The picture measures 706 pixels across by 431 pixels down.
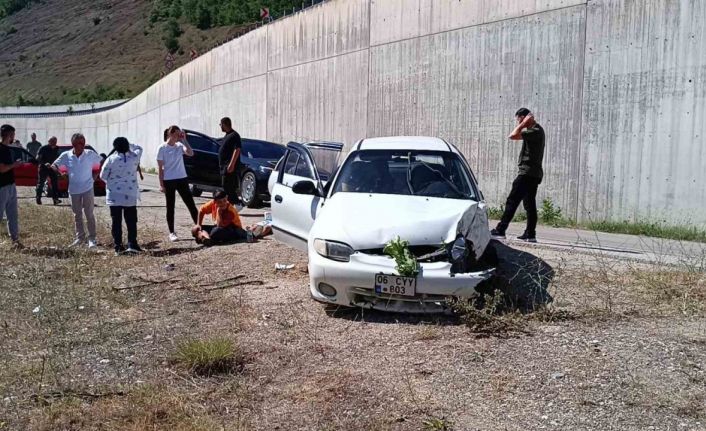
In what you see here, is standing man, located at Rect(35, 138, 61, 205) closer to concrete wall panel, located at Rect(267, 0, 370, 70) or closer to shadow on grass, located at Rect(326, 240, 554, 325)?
concrete wall panel, located at Rect(267, 0, 370, 70)

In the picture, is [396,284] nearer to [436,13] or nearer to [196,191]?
[436,13]

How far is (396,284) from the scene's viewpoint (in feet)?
19.9

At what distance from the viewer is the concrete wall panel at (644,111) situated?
37.0 ft

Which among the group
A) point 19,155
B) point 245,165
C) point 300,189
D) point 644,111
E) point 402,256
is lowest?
point 402,256

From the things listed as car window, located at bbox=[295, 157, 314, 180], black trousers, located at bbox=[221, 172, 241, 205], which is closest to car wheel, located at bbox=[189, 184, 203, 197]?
black trousers, located at bbox=[221, 172, 241, 205]

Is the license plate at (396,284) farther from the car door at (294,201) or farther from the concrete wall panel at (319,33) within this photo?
the concrete wall panel at (319,33)

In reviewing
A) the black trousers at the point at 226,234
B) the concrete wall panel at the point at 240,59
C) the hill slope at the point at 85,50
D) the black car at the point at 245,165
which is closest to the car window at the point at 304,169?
the black trousers at the point at 226,234

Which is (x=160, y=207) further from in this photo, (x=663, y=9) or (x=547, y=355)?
(x=547, y=355)

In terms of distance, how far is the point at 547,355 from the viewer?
5.32 m

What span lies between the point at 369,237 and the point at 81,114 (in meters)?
53.6

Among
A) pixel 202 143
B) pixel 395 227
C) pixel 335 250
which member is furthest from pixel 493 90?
pixel 335 250

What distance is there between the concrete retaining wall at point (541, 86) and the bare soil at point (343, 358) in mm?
4358

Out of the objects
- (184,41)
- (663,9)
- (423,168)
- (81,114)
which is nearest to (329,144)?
(423,168)

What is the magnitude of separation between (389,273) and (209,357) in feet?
5.40
